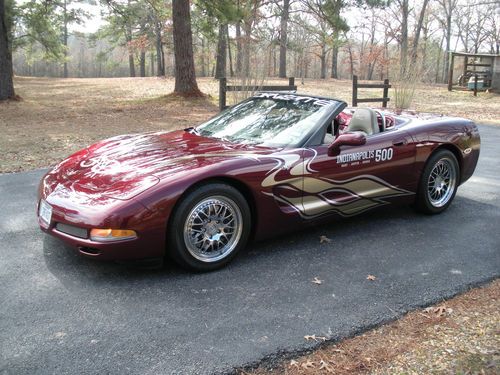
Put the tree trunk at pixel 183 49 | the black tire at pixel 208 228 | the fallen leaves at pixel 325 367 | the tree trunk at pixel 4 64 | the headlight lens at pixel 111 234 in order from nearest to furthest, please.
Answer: the fallen leaves at pixel 325 367 < the headlight lens at pixel 111 234 < the black tire at pixel 208 228 < the tree trunk at pixel 4 64 < the tree trunk at pixel 183 49

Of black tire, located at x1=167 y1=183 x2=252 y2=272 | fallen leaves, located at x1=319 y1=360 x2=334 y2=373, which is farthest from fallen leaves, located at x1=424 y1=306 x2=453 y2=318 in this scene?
black tire, located at x1=167 y1=183 x2=252 y2=272

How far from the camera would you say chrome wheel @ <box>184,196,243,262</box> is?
138 inches

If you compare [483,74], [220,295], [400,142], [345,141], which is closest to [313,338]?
[220,295]

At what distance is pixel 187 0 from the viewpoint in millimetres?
16312

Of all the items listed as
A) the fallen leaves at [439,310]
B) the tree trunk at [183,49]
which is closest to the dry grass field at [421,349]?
the fallen leaves at [439,310]

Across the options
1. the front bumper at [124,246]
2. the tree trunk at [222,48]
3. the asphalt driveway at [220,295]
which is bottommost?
the asphalt driveway at [220,295]

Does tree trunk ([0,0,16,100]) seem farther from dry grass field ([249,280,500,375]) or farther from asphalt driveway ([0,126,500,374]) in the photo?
dry grass field ([249,280,500,375])

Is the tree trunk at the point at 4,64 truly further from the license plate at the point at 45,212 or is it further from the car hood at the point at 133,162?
the license plate at the point at 45,212

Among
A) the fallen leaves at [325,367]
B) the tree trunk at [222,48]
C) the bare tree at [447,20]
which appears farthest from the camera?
the bare tree at [447,20]

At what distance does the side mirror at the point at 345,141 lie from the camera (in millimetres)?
4129

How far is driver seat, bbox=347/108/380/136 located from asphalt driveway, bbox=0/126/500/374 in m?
0.97

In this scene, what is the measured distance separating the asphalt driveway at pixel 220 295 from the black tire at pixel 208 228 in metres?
0.13

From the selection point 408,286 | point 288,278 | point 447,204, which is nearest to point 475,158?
point 447,204

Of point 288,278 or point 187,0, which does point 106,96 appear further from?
point 288,278
